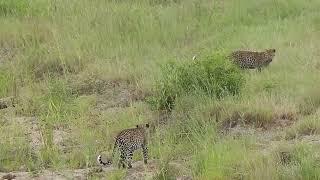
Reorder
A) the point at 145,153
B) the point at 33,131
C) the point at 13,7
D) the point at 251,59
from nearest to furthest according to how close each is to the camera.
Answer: the point at 145,153 < the point at 33,131 < the point at 251,59 < the point at 13,7

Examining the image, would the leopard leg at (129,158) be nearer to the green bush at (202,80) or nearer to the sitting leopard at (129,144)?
the sitting leopard at (129,144)

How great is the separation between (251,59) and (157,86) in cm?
164

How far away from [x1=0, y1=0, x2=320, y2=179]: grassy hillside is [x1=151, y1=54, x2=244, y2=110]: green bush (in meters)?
0.12

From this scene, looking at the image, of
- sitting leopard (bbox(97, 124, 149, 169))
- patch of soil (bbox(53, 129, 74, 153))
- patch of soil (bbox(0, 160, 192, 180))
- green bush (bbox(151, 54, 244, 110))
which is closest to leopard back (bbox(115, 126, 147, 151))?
sitting leopard (bbox(97, 124, 149, 169))

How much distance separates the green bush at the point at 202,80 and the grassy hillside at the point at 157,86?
12cm

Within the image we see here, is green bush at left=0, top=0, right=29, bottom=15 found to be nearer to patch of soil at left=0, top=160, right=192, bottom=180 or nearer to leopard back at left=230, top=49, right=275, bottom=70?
leopard back at left=230, top=49, right=275, bottom=70

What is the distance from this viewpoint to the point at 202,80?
365 inches

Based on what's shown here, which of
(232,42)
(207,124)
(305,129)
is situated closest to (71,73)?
(232,42)

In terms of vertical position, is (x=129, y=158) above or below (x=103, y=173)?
above

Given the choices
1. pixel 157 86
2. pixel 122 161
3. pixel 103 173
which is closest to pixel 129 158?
pixel 122 161

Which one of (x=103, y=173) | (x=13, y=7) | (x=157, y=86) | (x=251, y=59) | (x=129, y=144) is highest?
(x=13, y=7)

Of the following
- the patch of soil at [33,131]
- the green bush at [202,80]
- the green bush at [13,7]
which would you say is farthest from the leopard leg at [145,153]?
the green bush at [13,7]

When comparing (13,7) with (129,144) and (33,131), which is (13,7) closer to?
(33,131)

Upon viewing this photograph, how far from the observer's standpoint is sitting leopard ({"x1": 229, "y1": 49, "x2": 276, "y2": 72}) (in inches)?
405
